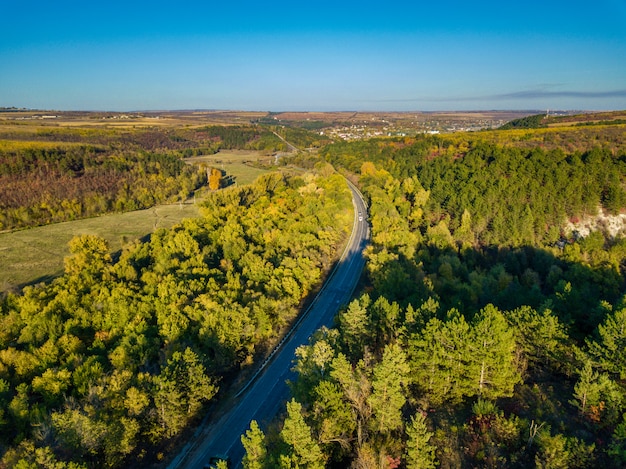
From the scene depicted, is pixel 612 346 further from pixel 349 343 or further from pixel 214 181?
pixel 214 181

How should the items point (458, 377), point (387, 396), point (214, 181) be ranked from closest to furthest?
point (387, 396) < point (458, 377) < point (214, 181)

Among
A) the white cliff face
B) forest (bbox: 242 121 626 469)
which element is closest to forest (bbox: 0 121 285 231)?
forest (bbox: 242 121 626 469)

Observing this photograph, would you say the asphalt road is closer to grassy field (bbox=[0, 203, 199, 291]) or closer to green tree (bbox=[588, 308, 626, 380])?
green tree (bbox=[588, 308, 626, 380])

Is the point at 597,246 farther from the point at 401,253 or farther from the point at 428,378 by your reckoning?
the point at 428,378

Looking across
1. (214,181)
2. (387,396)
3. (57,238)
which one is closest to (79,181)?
(57,238)

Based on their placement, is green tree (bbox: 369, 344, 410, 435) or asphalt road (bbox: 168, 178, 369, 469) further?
asphalt road (bbox: 168, 178, 369, 469)

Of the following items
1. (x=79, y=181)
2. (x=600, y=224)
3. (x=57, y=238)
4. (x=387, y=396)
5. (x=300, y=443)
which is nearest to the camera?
(x=300, y=443)
